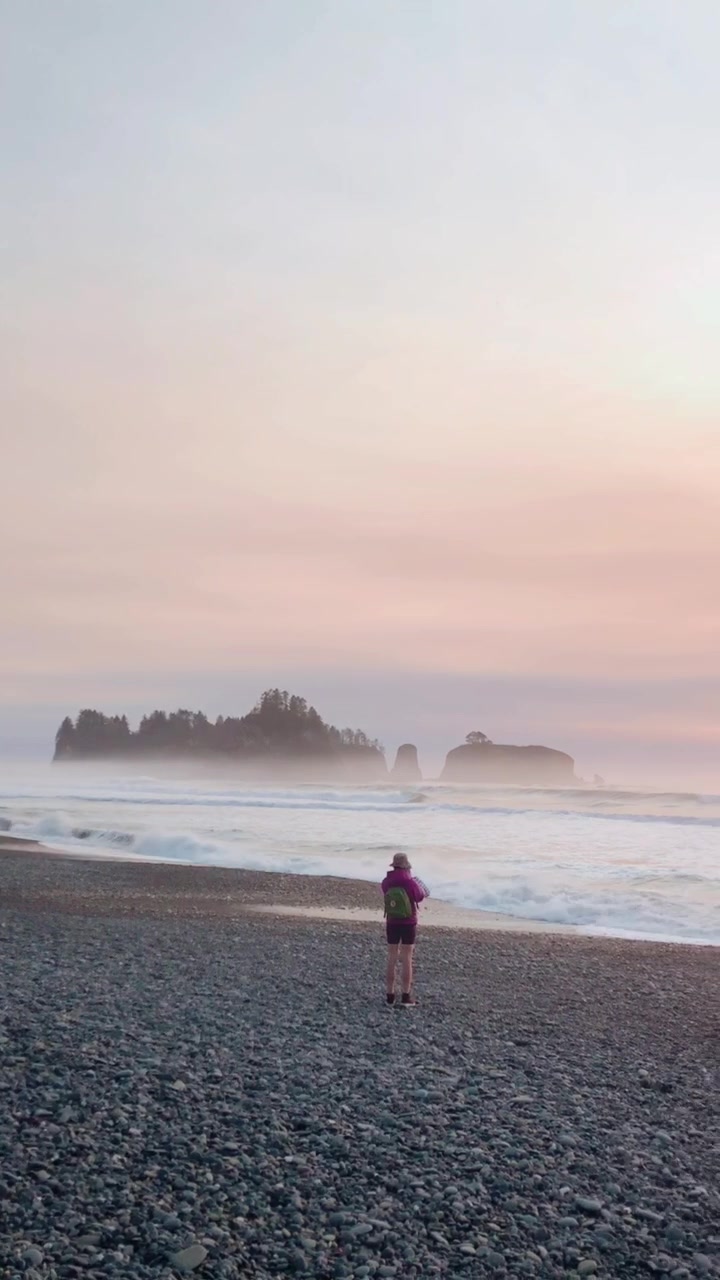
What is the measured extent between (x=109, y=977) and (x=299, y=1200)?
6.94 m

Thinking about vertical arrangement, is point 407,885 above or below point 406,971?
above

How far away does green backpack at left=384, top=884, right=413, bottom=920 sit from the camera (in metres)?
12.1

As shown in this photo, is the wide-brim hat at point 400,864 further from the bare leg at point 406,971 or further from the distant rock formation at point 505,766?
the distant rock formation at point 505,766

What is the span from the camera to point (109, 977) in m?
12.4

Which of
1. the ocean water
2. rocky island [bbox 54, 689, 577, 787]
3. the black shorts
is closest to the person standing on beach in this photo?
the black shorts

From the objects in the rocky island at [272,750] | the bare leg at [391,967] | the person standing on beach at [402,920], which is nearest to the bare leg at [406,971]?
the person standing on beach at [402,920]

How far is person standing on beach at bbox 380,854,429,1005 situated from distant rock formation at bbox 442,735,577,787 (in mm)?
145498

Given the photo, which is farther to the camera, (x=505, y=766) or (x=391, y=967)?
(x=505, y=766)

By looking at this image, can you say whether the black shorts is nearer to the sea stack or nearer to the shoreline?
the shoreline

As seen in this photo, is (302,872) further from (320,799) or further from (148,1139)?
(320,799)

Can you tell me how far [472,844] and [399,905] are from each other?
25.7m

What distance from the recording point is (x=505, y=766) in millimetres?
164875

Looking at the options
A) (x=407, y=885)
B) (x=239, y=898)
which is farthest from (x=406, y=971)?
(x=239, y=898)

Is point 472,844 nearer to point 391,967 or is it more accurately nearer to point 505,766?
point 391,967
